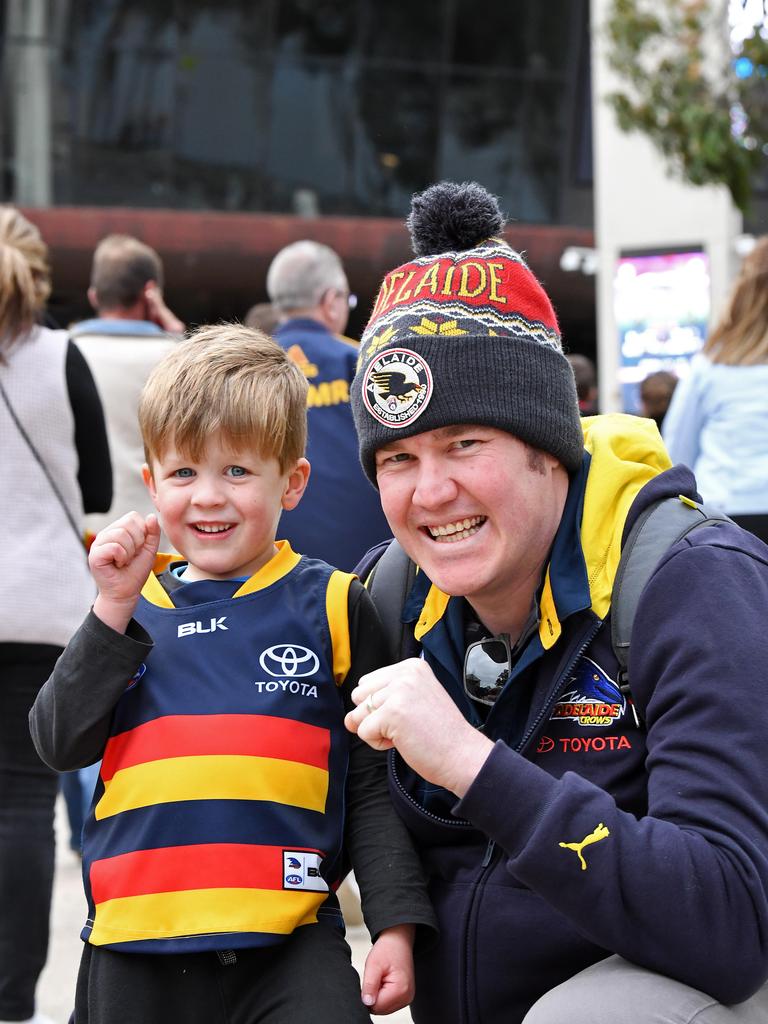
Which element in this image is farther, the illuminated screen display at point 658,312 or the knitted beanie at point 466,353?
the illuminated screen display at point 658,312

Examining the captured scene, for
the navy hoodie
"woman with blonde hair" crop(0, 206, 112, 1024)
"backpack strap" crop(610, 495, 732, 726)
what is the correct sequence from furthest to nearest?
"woman with blonde hair" crop(0, 206, 112, 1024), "backpack strap" crop(610, 495, 732, 726), the navy hoodie

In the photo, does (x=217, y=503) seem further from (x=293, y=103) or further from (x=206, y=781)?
(x=293, y=103)

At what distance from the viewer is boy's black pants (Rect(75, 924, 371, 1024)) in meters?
2.20

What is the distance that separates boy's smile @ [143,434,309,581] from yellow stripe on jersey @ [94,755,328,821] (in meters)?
0.36

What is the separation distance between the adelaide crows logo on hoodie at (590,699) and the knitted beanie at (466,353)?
1.15 ft

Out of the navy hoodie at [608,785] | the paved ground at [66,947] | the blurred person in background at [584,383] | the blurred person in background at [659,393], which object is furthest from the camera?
the blurred person in background at [659,393]

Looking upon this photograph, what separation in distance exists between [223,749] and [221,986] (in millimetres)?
376

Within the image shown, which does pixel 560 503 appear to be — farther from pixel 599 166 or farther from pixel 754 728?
pixel 599 166

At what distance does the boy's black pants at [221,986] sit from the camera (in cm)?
220

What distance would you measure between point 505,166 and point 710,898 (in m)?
18.8

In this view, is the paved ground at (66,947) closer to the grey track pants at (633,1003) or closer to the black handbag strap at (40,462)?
the black handbag strap at (40,462)

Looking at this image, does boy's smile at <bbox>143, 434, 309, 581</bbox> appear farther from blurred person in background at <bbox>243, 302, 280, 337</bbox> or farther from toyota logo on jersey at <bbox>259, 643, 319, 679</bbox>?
blurred person in background at <bbox>243, 302, 280, 337</bbox>

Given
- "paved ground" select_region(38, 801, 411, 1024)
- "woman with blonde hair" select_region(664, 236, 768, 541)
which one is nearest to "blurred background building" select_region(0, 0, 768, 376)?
"woman with blonde hair" select_region(664, 236, 768, 541)

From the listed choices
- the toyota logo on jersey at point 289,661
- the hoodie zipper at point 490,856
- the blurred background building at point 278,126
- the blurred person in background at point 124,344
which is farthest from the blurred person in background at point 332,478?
the blurred background building at point 278,126
